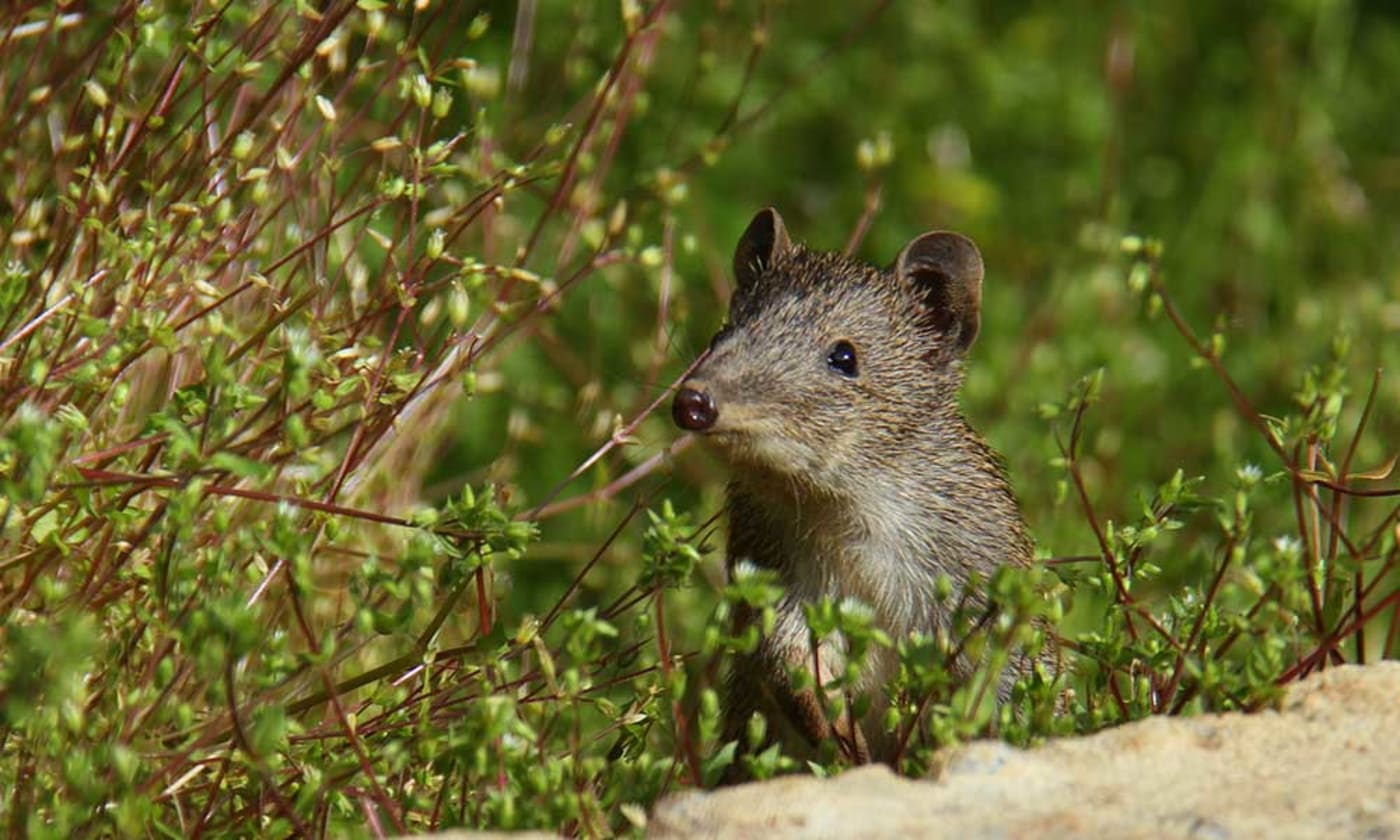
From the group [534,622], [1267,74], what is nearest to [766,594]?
[534,622]

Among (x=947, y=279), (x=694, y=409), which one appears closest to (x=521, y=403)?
(x=947, y=279)

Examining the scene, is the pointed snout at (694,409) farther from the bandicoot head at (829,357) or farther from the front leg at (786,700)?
the front leg at (786,700)

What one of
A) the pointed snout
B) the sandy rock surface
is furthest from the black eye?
the sandy rock surface

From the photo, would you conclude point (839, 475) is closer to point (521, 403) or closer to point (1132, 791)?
point (1132, 791)

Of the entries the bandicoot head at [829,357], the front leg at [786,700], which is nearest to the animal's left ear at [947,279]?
the bandicoot head at [829,357]

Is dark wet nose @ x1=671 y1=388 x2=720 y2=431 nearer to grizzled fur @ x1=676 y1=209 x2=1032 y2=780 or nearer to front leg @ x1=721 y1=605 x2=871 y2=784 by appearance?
grizzled fur @ x1=676 y1=209 x2=1032 y2=780

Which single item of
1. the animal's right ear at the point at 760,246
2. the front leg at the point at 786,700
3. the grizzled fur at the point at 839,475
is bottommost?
the front leg at the point at 786,700
